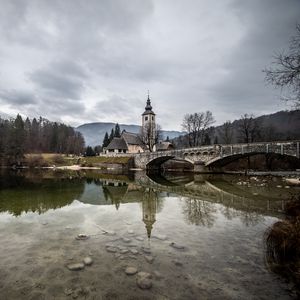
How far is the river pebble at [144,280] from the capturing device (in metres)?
5.92

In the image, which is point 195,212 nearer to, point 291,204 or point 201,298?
point 291,204

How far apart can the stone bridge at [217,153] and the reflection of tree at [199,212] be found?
21.1 m

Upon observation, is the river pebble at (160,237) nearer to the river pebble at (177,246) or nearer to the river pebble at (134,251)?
the river pebble at (177,246)

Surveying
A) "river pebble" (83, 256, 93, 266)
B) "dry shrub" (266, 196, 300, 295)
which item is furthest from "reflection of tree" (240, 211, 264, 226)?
"river pebble" (83, 256, 93, 266)

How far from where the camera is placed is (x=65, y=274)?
6.47 meters

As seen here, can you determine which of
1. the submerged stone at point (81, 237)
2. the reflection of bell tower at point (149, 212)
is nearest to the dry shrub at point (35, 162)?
the reflection of bell tower at point (149, 212)

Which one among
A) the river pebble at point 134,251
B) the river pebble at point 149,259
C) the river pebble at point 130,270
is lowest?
the river pebble at point 149,259

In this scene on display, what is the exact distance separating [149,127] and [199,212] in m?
54.7

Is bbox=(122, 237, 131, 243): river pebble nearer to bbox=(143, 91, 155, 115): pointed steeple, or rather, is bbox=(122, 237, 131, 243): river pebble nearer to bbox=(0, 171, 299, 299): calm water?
bbox=(0, 171, 299, 299): calm water

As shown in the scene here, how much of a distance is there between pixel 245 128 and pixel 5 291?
51475 mm

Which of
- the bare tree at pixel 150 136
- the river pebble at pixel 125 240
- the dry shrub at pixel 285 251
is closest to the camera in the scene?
the dry shrub at pixel 285 251

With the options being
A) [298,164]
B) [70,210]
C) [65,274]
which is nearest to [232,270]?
[65,274]

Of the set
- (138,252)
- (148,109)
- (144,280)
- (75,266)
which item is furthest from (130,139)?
(144,280)

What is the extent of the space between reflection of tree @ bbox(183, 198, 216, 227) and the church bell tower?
1858 inches
